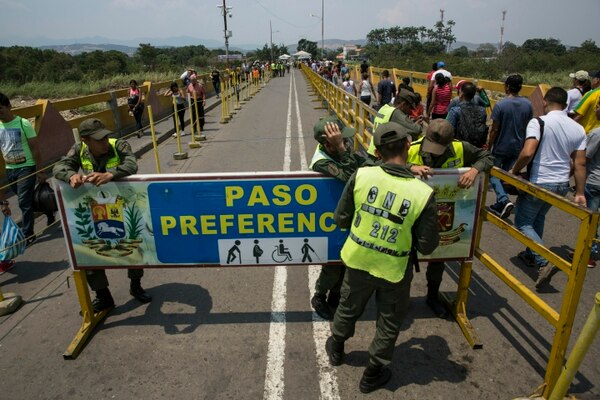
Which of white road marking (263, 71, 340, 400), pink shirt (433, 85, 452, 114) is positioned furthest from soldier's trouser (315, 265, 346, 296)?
pink shirt (433, 85, 452, 114)

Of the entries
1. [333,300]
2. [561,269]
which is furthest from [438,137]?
[333,300]

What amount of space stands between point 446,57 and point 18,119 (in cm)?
4818

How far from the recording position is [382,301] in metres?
2.76

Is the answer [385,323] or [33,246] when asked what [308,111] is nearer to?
[33,246]

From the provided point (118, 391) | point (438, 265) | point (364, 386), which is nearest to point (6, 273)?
point (118, 391)

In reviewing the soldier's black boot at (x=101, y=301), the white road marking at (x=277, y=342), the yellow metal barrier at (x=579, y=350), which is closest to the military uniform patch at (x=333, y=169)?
the white road marking at (x=277, y=342)

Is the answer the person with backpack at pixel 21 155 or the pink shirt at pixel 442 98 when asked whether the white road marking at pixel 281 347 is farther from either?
the pink shirt at pixel 442 98

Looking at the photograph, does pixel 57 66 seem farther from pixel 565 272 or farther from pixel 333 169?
pixel 565 272

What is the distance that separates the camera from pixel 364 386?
2869mm

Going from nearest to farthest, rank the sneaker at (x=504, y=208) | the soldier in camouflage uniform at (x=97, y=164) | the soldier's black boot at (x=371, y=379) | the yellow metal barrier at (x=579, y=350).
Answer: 1. the yellow metal barrier at (x=579, y=350)
2. the soldier's black boot at (x=371, y=379)
3. the soldier in camouflage uniform at (x=97, y=164)
4. the sneaker at (x=504, y=208)

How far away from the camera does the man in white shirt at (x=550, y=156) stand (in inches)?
163

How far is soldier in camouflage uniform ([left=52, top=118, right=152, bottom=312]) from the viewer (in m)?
3.26

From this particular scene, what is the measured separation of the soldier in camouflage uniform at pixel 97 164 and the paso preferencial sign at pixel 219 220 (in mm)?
110

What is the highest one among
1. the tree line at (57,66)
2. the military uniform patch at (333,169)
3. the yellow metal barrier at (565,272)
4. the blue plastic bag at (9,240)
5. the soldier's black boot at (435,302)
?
the tree line at (57,66)
